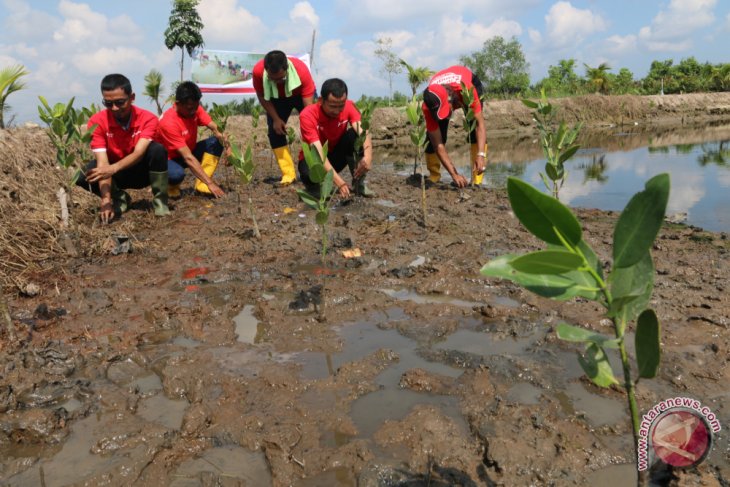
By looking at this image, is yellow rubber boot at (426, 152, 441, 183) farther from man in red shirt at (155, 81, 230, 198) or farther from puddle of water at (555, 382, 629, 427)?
puddle of water at (555, 382, 629, 427)

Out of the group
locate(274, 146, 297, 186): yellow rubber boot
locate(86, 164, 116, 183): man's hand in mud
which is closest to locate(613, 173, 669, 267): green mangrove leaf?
locate(86, 164, 116, 183): man's hand in mud

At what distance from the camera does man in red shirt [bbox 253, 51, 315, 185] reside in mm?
5711

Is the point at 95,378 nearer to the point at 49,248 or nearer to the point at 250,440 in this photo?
the point at 250,440

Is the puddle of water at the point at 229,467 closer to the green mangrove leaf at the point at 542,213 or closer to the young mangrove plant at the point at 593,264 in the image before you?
the young mangrove plant at the point at 593,264

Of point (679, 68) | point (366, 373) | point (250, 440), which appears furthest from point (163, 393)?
point (679, 68)

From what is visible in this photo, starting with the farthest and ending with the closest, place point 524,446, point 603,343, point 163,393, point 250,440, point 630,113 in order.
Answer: point 630,113 < point 163,393 < point 250,440 < point 524,446 < point 603,343

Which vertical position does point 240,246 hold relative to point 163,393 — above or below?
above

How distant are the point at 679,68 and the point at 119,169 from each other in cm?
4728

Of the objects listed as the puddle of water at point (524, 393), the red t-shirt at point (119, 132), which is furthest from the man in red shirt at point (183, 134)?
the puddle of water at point (524, 393)

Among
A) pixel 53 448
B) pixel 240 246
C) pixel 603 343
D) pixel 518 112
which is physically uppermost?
pixel 518 112

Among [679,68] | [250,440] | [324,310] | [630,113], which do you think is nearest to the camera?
[250,440]

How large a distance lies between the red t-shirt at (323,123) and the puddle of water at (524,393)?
11.2ft

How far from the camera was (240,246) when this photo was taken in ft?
13.2

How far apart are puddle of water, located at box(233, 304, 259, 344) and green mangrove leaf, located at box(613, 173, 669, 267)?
6.57ft
